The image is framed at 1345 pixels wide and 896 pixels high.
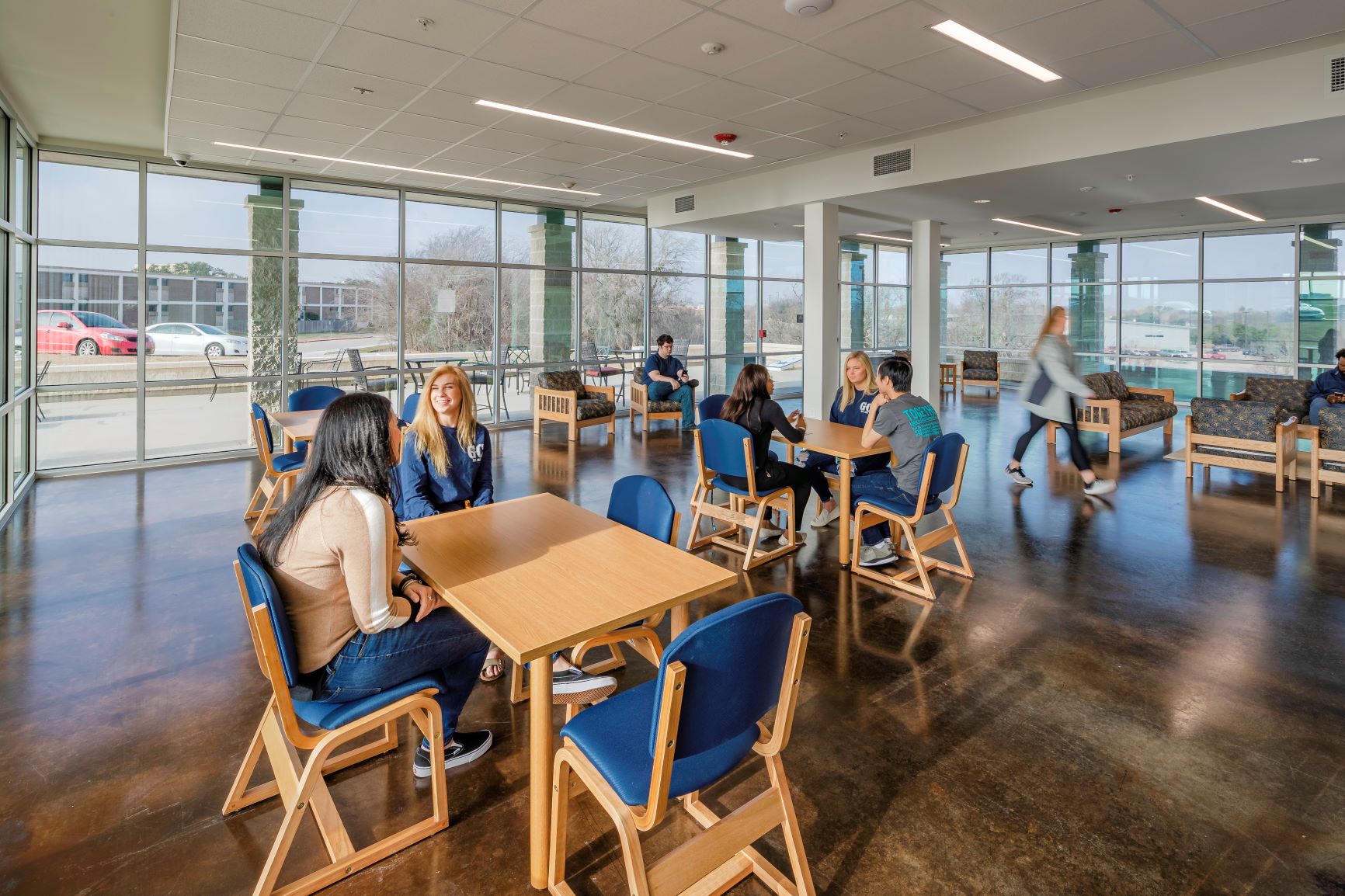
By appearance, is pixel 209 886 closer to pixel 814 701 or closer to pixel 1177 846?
pixel 814 701

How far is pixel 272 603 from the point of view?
1817 millimetres

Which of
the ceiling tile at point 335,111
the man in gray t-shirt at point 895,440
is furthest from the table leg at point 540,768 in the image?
the ceiling tile at point 335,111

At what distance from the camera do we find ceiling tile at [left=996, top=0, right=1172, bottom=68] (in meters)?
4.20

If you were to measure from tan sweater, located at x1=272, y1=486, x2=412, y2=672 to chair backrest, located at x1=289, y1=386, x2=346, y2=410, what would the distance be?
16.1 ft

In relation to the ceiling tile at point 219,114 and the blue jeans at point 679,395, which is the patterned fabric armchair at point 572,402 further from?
the ceiling tile at point 219,114

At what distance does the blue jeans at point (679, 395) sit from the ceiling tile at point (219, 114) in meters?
5.28

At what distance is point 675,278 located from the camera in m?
12.4

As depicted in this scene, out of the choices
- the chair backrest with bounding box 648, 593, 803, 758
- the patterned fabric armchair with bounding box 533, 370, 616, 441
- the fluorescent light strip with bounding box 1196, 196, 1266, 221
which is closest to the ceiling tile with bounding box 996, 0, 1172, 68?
the chair backrest with bounding box 648, 593, 803, 758

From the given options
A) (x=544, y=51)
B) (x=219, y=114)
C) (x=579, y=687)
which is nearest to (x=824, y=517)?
(x=579, y=687)

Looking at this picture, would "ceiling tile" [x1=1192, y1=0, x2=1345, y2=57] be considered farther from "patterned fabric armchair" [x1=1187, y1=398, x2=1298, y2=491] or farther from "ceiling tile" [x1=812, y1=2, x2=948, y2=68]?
"patterned fabric armchair" [x1=1187, y1=398, x2=1298, y2=491]

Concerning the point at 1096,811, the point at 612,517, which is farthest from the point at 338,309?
the point at 1096,811

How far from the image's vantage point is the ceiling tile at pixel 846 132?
6.58m

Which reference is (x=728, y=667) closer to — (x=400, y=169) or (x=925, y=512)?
(x=925, y=512)

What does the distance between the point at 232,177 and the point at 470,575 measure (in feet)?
27.4
